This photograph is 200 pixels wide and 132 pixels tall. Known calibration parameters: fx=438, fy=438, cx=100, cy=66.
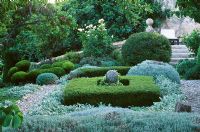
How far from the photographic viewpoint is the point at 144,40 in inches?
669

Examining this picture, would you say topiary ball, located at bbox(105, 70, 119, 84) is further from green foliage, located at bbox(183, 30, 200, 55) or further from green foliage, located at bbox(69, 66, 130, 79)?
green foliage, located at bbox(183, 30, 200, 55)

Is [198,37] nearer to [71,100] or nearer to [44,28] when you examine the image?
[44,28]

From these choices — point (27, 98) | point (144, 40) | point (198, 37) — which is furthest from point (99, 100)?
point (198, 37)

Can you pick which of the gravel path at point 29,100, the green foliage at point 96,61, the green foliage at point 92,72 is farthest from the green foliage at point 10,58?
the gravel path at point 29,100

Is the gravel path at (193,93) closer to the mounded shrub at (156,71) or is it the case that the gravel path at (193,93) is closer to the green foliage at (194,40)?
the mounded shrub at (156,71)

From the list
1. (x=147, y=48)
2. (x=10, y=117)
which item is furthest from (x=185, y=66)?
(x=10, y=117)

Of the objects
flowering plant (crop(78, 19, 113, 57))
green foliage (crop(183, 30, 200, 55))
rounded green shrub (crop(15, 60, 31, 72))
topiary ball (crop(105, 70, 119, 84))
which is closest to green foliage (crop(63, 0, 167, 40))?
flowering plant (crop(78, 19, 113, 57))

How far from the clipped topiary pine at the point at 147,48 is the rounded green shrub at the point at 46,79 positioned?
3552 millimetres

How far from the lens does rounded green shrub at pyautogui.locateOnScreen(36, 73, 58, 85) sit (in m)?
15.0

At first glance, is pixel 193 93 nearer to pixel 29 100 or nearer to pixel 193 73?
pixel 29 100

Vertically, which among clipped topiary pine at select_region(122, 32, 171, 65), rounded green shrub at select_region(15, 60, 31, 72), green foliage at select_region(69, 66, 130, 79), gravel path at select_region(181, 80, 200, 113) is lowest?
gravel path at select_region(181, 80, 200, 113)

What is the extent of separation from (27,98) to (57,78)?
3.55m

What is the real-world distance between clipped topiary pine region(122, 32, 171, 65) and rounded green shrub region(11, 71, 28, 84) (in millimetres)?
4155

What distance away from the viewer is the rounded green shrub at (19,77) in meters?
15.9
